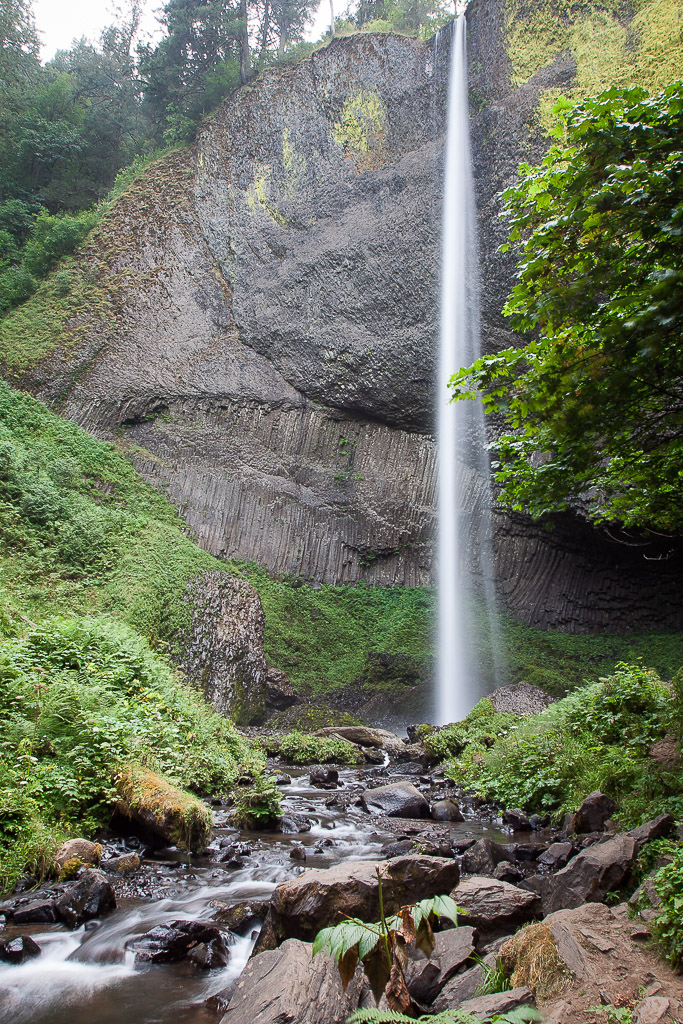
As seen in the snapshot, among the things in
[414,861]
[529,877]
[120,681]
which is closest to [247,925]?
[414,861]

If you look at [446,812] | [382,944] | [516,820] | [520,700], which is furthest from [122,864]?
[520,700]

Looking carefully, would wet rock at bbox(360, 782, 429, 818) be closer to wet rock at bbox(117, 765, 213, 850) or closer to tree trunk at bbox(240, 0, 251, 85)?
wet rock at bbox(117, 765, 213, 850)

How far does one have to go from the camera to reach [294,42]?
3083 centimetres

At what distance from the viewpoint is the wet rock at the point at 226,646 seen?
41.2 ft

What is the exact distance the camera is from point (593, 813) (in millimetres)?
5668

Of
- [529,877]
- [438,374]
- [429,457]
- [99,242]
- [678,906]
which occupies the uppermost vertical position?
[99,242]

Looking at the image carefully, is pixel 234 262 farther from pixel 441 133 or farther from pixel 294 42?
pixel 294 42

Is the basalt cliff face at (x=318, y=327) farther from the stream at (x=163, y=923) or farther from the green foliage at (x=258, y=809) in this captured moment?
the stream at (x=163, y=923)

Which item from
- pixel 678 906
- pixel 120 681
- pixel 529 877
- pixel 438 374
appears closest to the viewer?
pixel 678 906

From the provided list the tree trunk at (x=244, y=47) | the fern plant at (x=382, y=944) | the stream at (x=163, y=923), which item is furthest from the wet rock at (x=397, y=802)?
the tree trunk at (x=244, y=47)

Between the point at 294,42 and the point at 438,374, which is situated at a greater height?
the point at 294,42

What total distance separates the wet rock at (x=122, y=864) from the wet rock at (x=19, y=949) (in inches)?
46.6

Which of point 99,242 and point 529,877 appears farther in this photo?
point 99,242

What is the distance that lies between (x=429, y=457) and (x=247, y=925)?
17575 mm
